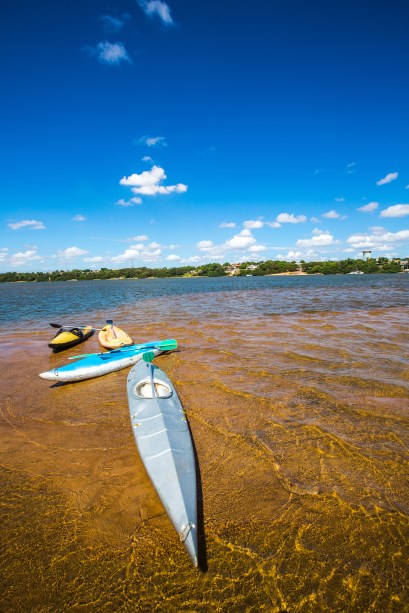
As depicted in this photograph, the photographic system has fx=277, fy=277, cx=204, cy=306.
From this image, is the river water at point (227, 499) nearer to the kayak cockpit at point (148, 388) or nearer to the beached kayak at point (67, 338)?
the kayak cockpit at point (148, 388)

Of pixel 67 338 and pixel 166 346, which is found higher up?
pixel 67 338

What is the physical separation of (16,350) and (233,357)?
10679mm

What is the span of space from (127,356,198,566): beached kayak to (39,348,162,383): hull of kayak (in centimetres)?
331

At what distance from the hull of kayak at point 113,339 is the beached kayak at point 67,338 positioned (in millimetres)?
1655

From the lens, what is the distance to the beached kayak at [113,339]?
42.5 ft

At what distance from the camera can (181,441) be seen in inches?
175

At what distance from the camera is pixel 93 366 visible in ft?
30.6

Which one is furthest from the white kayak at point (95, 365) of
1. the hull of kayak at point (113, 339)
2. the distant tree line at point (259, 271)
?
the distant tree line at point (259, 271)

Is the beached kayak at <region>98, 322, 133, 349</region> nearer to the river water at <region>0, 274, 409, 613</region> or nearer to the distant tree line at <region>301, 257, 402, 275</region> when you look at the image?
the river water at <region>0, 274, 409, 613</region>

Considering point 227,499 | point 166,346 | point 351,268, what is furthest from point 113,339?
point 351,268

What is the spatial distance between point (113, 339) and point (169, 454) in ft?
32.9

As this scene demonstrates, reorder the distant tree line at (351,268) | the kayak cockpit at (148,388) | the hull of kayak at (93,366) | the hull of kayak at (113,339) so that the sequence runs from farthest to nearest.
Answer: the distant tree line at (351,268) < the hull of kayak at (113,339) < the hull of kayak at (93,366) < the kayak cockpit at (148,388)

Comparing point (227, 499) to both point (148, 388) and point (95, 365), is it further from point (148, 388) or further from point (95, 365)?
point (95, 365)

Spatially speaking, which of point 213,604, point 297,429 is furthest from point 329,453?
point 213,604
